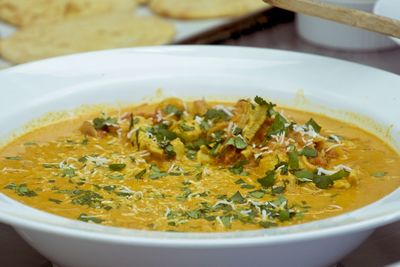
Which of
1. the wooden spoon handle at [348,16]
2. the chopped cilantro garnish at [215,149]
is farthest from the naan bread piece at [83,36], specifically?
the chopped cilantro garnish at [215,149]

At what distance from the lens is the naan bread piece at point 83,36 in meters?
4.28

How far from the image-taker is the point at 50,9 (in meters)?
4.94

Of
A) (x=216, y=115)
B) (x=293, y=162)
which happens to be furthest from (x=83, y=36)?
(x=293, y=162)

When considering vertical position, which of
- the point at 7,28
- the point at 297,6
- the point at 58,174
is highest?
the point at 297,6

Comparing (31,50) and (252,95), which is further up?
(252,95)

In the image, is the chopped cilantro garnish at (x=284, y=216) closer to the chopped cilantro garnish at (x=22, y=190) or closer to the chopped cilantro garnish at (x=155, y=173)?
the chopped cilantro garnish at (x=155, y=173)

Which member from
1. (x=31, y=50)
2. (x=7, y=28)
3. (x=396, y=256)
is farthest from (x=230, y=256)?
(x=7, y=28)

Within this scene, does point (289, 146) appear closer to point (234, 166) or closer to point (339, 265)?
point (234, 166)

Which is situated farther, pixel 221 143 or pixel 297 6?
pixel 297 6

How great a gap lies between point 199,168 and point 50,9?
2.76 metres

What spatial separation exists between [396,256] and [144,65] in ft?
3.67

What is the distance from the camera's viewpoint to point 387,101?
8.77ft

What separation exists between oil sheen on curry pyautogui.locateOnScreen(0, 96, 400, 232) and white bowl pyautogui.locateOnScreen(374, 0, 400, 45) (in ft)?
1.95

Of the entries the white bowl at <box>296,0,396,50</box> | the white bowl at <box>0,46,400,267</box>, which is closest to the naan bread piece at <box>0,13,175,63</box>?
the white bowl at <box>296,0,396,50</box>
